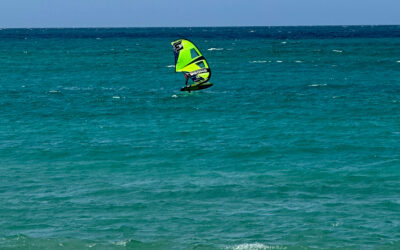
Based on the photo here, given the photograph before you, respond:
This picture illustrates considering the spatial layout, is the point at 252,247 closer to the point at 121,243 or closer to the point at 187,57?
the point at 121,243

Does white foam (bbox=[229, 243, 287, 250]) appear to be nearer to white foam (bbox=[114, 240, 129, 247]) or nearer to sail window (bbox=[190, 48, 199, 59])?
white foam (bbox=[114, 240, 129, 247])

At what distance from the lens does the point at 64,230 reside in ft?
84.9

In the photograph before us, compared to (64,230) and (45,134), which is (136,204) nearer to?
(64,230)

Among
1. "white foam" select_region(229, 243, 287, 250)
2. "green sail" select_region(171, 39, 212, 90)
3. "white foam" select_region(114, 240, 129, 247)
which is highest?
"green sail" select_region(171, 39, 212, 90)

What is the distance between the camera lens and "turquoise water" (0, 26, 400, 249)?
2558cm

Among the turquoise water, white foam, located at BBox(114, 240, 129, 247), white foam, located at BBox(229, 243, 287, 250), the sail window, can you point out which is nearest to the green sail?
the sail window

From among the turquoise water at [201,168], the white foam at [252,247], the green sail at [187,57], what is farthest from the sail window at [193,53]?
the white foam at [252,247]

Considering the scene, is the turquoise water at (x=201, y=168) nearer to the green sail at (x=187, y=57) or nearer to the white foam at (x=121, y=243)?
the white foam at (x=121, y=243)

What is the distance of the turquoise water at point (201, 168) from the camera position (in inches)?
1007

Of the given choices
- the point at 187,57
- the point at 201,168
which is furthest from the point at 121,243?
the point at 187,57

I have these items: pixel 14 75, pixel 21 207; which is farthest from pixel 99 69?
pixel 21 207

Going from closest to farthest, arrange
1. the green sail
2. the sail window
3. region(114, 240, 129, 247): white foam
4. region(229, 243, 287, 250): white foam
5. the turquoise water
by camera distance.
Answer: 1. region(229, 243, 287, 250): white foam
2. region(114, 240, 129, 247): white foam
3. the turquoise water
4. the sail window
5. the green sail

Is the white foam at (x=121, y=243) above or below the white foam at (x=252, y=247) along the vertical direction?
below

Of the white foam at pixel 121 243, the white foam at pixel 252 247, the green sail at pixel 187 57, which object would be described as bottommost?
the white foam at pixel 121 243
